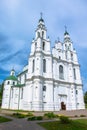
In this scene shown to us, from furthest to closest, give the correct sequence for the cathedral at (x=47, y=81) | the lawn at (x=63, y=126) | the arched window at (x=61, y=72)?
the arched window at (x=61, y=72) < the cathedral at (x=47, y=81) < the lawn at (x=63, y=126)

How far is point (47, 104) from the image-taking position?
3825cm

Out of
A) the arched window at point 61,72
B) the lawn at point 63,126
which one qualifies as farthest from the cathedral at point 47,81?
the lawn at point 63,126

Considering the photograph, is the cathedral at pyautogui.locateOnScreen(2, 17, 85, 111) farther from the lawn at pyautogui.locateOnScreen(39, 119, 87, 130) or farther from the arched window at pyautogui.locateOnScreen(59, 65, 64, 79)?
the lawn at pyautogui.locateOnScreen(39, 119, 87, 130)

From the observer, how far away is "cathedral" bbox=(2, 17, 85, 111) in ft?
127

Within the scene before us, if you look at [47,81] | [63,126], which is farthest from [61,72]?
[63,126]

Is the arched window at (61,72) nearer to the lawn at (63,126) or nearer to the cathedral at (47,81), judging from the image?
the cathedral at (47,81)

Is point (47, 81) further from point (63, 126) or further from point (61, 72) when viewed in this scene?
point (63, 126)

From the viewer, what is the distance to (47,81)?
40.6m

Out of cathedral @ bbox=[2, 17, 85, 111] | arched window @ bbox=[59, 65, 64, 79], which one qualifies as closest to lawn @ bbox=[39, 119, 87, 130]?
cathedral @ bbox=[2, 17, 85, 111]

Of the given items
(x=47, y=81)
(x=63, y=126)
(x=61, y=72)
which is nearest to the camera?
(x=63, y=126)

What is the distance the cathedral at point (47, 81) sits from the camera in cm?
3875

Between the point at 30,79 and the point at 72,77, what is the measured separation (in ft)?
46.1

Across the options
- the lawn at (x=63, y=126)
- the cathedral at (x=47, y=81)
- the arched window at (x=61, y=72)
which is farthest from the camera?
the arched window at (x=61, y=72)

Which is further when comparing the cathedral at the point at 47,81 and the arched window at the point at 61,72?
the arched window at the point at 61,72
